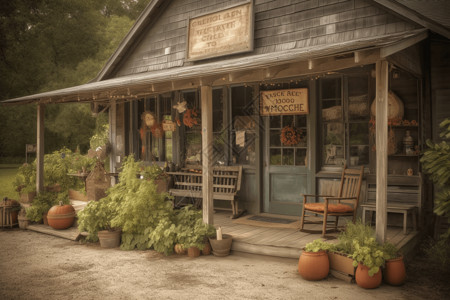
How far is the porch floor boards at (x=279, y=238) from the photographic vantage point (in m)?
5.63

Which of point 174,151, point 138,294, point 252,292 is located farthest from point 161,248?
point 174,151

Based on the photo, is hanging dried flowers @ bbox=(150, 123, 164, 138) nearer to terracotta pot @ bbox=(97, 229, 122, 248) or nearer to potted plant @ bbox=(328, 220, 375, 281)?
terracotta pot @ bbox=(97, 229, 122, 248)

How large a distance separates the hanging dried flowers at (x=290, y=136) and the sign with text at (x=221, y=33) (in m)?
1.83

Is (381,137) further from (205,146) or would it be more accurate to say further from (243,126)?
(243,126)

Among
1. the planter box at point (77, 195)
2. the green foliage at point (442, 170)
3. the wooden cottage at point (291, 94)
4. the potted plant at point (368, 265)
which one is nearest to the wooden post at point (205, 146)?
the wooden cottage at point (291, 94)

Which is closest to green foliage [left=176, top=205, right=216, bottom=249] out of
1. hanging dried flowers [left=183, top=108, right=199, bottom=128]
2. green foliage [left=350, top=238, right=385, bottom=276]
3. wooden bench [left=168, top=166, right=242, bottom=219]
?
wooden bench [left=168, top=166, right=242, bottom=219]

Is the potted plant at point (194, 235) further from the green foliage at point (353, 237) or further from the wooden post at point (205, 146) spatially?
the green foliage at point (353, 237)

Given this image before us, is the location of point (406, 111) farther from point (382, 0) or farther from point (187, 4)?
point (187, 4)

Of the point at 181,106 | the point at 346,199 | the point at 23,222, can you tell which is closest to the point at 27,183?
the point at 23,222

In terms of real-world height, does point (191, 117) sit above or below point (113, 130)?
above

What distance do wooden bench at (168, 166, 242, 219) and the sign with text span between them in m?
2.52

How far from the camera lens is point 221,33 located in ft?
27.9

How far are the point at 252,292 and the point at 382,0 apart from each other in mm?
4865

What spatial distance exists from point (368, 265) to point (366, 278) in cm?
16
